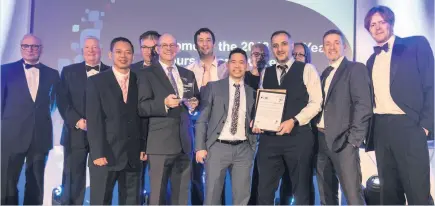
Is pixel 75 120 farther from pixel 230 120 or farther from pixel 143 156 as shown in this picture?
pixel 230 120

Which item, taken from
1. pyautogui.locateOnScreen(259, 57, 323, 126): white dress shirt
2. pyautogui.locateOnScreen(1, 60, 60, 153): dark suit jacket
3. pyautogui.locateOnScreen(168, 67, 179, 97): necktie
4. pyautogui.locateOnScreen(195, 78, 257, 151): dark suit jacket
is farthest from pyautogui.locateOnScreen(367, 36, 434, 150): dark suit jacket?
pyautogui.locateOnScreen(1, 60, 60, 153): dark suit jacket

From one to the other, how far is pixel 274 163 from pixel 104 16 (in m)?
3.36

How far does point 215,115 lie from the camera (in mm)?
4086

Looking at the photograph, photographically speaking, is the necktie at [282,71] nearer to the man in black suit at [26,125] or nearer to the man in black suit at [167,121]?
the man in black suit at [167,121]

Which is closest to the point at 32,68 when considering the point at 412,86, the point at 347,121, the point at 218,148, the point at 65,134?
the point at 65,134

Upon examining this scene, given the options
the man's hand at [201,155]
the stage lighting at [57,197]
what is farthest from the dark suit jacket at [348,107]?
the stage lighting at [57,197]

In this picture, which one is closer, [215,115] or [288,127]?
[288,127]

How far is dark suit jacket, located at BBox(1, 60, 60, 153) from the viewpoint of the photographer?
4621mm

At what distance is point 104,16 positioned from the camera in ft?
19.3

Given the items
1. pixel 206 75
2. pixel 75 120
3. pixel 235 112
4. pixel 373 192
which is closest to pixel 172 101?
pixel 235 112

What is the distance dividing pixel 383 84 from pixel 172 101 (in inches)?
81.3

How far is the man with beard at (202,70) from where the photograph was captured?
4.79 m

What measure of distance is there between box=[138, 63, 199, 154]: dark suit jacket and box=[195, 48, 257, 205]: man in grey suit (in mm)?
159

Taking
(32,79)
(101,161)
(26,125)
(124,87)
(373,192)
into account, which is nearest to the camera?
(101,161)
